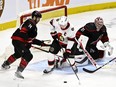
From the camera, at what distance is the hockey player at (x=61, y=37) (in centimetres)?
380

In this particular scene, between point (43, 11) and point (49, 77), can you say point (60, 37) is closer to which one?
point (49, 77)

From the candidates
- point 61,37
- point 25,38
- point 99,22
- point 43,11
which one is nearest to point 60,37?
point 61,37

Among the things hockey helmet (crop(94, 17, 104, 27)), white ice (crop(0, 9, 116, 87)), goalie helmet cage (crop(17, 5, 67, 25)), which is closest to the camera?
white ice (crop(0, 9, 116, 87))

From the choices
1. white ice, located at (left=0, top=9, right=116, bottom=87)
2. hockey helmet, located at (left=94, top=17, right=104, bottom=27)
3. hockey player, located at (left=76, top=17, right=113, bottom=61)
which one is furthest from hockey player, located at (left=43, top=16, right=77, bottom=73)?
hockey helmet, located at (left=94, top=17, right=104, bottom=27)

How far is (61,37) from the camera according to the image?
3859mm

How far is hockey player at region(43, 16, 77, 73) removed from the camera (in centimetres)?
380

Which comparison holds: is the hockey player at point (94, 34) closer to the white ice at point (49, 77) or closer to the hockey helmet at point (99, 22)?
the hockey helmet at point (99, 22)

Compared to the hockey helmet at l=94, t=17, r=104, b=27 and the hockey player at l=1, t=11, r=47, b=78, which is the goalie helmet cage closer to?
the hockey player at l=1, t=11, r=47, b=78

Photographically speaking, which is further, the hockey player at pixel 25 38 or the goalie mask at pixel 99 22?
the goalie mask at pixel 99 22

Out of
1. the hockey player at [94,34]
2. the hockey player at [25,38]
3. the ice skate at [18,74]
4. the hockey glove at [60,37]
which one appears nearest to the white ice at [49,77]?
the ice skate at [18,74]

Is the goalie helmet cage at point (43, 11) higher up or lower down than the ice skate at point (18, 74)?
higher up

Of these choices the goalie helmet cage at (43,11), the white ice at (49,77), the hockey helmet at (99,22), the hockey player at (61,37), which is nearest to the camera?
the white ice at (49,77)

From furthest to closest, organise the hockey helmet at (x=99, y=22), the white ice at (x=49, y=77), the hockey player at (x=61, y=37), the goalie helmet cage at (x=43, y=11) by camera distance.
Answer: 1. the goalie helmet cage at (x=43, y=11)
2. the hockey helmet at (x=99, y=22)
3. the hockey player at (x=61, y=37)
4. the white ice at (x=49, y=77)

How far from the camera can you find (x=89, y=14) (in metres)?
7.41
